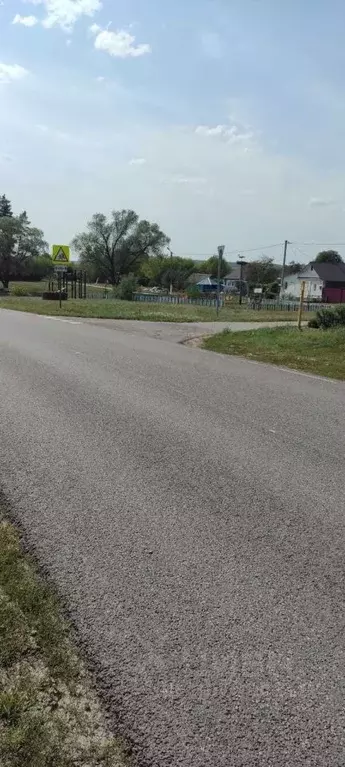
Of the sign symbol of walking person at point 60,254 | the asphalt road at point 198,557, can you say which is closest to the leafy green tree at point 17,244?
the sign symbol of walking person at point 60,254

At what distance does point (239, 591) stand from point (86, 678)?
1.00 m

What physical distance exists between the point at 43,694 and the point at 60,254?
96.4 feet

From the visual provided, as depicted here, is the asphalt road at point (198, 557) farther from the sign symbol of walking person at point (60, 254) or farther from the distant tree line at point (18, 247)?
the distant tree line at point (18, 247)

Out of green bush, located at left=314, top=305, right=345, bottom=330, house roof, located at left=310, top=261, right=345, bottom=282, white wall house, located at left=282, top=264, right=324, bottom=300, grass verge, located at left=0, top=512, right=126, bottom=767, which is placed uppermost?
house roof, located at left=310, top=261, right=345, bottom=282

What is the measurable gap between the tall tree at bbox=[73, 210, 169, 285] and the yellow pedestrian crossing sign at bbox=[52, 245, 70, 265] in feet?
264

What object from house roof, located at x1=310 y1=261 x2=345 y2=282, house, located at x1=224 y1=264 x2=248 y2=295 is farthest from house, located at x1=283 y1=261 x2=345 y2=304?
house, located at x1=224 y1=264 x2=248 y2=295

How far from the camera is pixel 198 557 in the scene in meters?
3.49

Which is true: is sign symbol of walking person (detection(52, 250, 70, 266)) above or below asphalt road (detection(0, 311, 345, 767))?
above

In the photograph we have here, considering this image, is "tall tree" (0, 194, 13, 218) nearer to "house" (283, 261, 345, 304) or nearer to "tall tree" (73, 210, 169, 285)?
"tall tree" (73, 210, 169, 285)

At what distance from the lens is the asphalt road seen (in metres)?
2.23

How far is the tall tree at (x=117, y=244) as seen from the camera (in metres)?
110

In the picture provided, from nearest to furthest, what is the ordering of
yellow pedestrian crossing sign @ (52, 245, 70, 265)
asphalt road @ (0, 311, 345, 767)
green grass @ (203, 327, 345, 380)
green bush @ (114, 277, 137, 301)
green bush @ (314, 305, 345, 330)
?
asphalt road @ (0, 311, 345, 767) < green grass @ (203, 327, 345, 380) < green bush @ (314, 305, 345, 330) < yellow pedestrian crossing sign @ (52, 245, 70, 265) < green bush @ (114, 277, 137, 301)

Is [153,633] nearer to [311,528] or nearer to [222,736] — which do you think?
[222,736]

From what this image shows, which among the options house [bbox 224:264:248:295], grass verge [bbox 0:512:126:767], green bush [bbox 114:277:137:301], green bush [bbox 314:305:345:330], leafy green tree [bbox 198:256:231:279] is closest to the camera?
grass verge [bbox 0:512:126:767]
